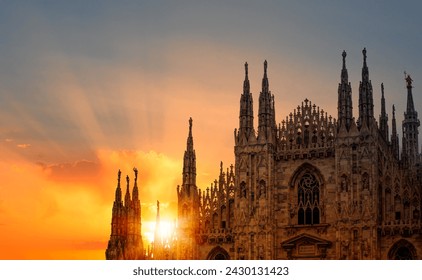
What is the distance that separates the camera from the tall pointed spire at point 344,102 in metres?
41.4

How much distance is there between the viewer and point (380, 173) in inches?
1588

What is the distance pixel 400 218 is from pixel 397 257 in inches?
84.4

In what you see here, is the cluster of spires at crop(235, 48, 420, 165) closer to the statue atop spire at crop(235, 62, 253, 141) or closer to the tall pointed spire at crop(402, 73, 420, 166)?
the statue atop spire at crop(235, 62, 253, 141)

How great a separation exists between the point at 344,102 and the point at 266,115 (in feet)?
16.1

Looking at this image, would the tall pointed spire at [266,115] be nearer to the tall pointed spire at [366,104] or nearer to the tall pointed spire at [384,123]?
the tall pointed spire at [366,104]

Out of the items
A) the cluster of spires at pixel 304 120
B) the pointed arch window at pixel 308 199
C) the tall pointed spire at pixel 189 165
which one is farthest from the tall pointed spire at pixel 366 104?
the tall pointed spire at pixel 189 165

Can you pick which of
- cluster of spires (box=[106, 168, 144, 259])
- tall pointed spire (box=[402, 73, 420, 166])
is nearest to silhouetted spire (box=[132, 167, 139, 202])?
cluster of spires (box=[106, 168, 144, 259])

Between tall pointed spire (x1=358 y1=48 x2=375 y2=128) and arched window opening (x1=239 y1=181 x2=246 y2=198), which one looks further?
arched window opening (x1=239 y1=181 x2=246 y2=198)

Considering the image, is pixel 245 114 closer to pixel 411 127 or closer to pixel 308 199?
pixel 308 199

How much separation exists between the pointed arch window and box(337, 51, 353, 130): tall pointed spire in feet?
12.1

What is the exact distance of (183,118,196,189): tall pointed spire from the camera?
44438 mm
